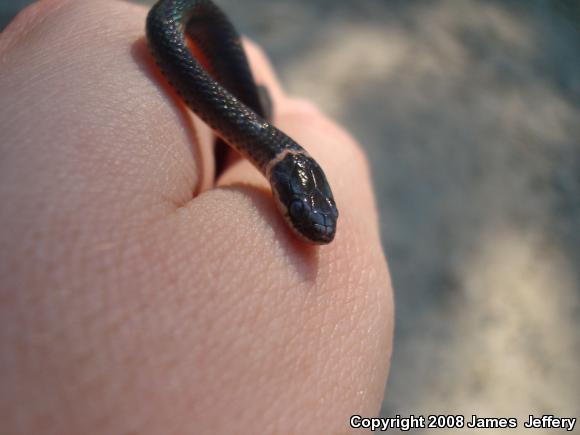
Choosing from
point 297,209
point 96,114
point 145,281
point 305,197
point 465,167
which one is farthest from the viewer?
point 465,167

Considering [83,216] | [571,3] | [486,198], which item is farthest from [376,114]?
[83,216]

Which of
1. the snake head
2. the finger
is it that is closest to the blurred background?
the snake head

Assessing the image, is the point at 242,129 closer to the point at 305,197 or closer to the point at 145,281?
the point at 305,197

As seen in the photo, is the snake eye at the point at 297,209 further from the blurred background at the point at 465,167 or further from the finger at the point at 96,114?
the blurred background at the point at 465,167

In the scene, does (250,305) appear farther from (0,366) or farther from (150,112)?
(150,112)

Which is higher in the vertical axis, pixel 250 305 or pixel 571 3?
pixel 250 305

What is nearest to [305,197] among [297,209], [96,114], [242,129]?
[297,209]

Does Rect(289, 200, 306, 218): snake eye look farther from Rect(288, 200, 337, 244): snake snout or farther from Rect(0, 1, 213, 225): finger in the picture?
Rect(0, 1, 213, 225): finger
